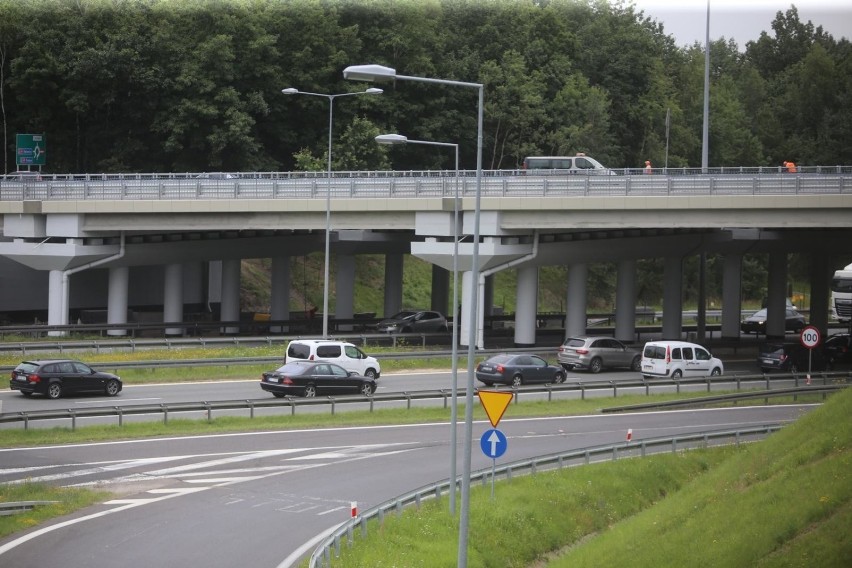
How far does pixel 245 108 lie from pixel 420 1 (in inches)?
711

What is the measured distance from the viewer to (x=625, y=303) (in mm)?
63750

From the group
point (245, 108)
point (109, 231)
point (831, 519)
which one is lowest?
point (831, 519)

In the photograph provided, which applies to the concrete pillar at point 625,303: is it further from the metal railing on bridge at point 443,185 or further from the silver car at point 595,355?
the silver car at point 595,355

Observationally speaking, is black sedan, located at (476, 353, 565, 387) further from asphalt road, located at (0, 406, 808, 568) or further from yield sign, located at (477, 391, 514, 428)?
yield sign, located at (477, 391, 514, 428)

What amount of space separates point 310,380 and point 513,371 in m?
8.07

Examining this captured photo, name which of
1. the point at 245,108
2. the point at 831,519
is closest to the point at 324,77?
the point at 245,108

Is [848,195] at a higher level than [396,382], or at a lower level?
higher

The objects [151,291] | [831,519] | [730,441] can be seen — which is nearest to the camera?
[831,519]

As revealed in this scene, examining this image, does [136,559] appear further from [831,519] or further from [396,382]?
[396,382]

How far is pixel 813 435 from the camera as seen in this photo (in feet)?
81.8

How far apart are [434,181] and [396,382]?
13.0m

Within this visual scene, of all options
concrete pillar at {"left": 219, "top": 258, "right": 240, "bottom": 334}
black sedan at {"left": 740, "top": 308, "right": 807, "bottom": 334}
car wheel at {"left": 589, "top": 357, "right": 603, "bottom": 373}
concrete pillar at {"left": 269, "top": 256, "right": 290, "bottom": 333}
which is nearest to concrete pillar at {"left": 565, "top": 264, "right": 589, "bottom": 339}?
car wheel at {"left": 589, "top": 357, "right": 603, "bottom": 373}

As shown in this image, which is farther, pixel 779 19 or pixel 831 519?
pixel 779 19

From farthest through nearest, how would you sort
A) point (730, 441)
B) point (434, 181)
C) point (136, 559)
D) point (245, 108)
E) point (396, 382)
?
point (245, 108) → point (434, 181) → point (396, 382) → point (730, 441) → point (136, 559)
